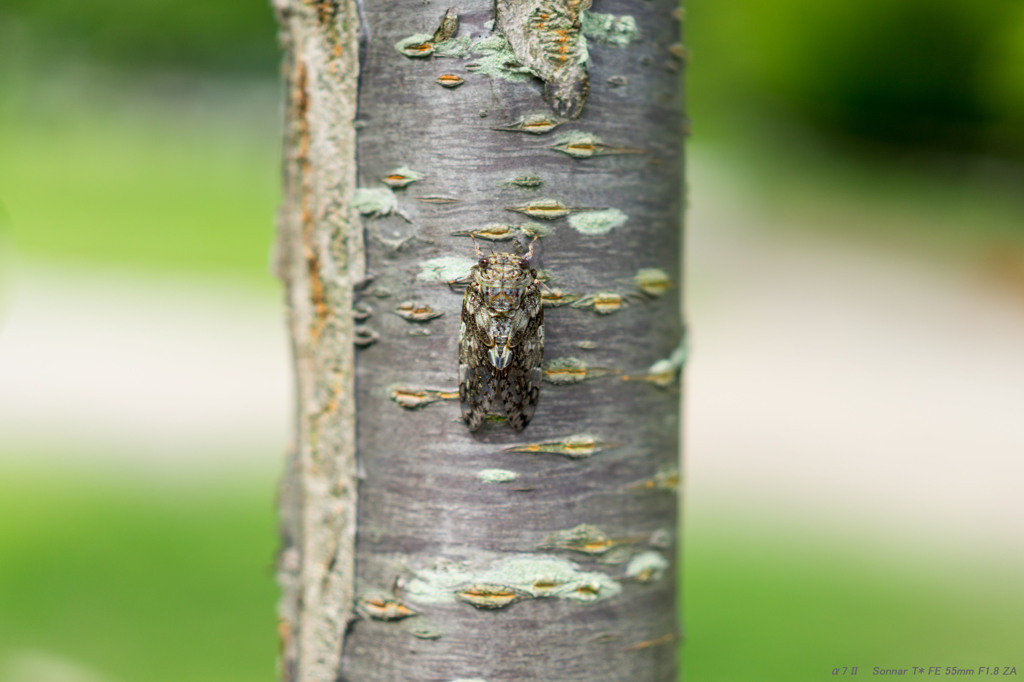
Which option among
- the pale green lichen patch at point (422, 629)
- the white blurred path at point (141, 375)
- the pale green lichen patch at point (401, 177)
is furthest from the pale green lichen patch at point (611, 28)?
the white blurred path at point (141, 375)

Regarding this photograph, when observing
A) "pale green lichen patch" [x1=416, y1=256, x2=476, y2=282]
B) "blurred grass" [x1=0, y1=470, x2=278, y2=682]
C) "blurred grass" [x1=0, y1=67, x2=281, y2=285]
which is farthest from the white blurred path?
"pale green lichen patch" [x1=416, y1=256, x2=476, y2=282]

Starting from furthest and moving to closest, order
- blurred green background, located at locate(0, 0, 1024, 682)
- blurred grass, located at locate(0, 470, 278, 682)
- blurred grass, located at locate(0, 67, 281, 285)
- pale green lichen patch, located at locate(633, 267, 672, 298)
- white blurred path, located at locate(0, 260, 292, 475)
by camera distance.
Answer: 1. blurred grass, located at locate(0, 67, 281, 285)
2. white blurred path, located at locate(0, 260, 292, 475)
3. blurred green background, located at locate(0, 0, 1024, 682)
4. blurred grass, located at locate(0, 470, 278, 682)
5. pale green lichen patch, located at locate(633, 267, 672, 298)

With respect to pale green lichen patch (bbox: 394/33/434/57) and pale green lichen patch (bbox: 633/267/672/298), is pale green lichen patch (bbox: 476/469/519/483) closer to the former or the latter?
pale green lichen patch (bbox: 633/267/672/298)

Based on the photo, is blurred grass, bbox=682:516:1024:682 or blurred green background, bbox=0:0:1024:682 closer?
blurred grass, bbox=682:516:1024:682

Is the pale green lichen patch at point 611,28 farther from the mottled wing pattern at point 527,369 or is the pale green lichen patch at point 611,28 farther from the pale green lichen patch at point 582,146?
the mottled wing pattern at point 527,369

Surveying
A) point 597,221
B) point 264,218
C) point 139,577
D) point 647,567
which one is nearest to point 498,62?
point 597,221

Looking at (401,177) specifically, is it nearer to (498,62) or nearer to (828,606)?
(498,62)

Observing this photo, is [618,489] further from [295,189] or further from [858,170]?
[858,170]
